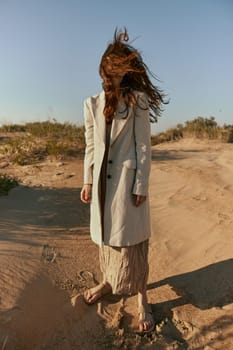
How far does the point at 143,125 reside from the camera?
2758 mm

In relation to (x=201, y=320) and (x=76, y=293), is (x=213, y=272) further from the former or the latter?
(x=76, y=293)

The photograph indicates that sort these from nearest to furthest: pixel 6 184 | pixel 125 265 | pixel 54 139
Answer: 1. pixel 125 265
2. pixel 6 184
3. pixel 54 139

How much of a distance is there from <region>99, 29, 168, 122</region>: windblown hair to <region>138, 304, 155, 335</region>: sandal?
1402mm

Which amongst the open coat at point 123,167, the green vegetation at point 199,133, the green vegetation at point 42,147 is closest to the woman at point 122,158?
the open coat at point 123,167

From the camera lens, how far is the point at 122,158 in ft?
9.11

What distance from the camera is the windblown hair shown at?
8.70 feet

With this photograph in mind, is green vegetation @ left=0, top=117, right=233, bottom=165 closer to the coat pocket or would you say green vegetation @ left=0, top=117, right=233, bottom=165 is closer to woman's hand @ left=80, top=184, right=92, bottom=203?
woman's hand @ left=80, top=184, right=92, bottom=203

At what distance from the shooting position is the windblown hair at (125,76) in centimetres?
265

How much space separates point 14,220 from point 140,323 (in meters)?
2.14

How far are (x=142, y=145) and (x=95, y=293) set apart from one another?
1273 mm

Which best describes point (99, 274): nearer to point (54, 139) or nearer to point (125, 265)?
point (125, 265)

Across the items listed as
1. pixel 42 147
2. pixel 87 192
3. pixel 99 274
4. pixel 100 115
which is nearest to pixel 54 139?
pixel 42 147

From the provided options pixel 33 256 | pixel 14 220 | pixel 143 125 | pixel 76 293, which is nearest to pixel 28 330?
pixel 76 293

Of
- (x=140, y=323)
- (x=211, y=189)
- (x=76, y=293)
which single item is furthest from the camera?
(x=211, y=189)
